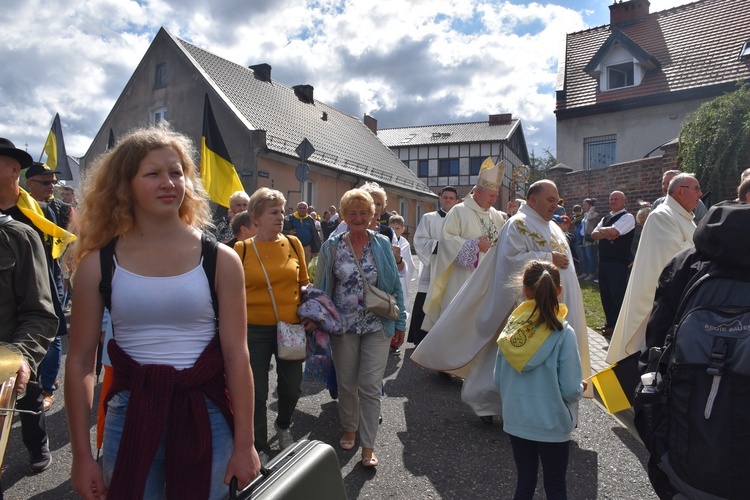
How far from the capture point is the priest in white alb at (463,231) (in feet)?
20.3

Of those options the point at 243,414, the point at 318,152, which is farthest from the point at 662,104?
the point at 243,414

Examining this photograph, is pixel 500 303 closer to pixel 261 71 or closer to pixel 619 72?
pixel 619 72

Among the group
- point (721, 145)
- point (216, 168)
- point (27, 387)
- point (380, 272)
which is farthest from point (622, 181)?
point (27, 387)

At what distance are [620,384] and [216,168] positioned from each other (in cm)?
709

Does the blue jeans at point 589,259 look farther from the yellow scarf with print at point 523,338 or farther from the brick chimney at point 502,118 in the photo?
the brick chimney at point 502,118

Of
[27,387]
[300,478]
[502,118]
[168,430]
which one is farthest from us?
[502,118]

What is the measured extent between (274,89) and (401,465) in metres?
26.9

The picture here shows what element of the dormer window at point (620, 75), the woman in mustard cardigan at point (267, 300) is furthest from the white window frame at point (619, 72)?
the woman in mustard cardigan at point (267, 300)

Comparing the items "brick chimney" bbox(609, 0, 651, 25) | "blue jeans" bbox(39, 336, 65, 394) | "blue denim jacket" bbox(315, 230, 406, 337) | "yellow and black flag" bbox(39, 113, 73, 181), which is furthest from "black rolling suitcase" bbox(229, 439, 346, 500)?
"brick chimney" bbox(609, 0, 651, 25)

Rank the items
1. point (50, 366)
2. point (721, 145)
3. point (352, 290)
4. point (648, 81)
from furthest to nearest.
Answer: point (648, 81)
point (721, 145)
point (50, 366)
point (352, 290)

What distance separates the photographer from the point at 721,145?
11.6 m

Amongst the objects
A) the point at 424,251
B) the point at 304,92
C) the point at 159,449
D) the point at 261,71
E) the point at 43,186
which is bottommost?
the point at 159,449

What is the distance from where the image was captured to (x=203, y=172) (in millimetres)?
8656

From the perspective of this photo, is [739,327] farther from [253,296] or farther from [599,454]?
[253,296]
